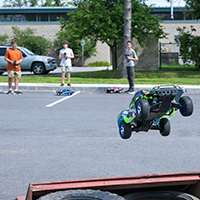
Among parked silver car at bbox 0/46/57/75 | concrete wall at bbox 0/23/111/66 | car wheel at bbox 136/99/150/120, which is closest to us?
car wheel at bbox 136/99/150/120

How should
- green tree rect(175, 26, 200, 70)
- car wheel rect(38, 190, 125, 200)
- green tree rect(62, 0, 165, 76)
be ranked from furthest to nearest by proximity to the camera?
green tree rect(175, 26, 200, 70) < green tree rect(62, 0, 165, 76) < car wheel rect(38, 190, 125, 200)

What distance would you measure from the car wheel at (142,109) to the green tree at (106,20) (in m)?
20.8

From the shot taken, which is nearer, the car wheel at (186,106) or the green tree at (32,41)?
the car wheel at (186,106)

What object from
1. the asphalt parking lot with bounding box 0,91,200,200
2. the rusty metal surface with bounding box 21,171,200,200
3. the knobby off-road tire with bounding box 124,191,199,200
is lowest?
the asphalt parking lot with bounding box 0,91,200,200

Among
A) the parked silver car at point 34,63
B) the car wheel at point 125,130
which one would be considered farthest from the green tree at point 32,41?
the car wheel at point 125,130

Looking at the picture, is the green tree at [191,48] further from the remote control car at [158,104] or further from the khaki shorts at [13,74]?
the remote control car at [158,104]

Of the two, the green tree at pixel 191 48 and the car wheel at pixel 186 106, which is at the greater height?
the green tree at pixel 191 48

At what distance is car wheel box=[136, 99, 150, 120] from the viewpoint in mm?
1577

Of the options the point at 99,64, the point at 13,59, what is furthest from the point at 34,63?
the point at 99,64

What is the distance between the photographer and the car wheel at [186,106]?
164 cm

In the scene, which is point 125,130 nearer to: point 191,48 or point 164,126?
point 164,126

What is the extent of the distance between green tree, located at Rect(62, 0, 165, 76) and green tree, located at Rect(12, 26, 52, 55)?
65.7 ft

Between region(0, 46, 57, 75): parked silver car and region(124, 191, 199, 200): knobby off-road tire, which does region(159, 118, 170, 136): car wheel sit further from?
region(0, 46, 57, 75): parked silver car

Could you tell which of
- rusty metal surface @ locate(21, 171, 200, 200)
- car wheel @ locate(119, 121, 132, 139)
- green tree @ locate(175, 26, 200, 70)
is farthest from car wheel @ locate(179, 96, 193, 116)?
green tree @ locate(175, 26, 200, 70)
